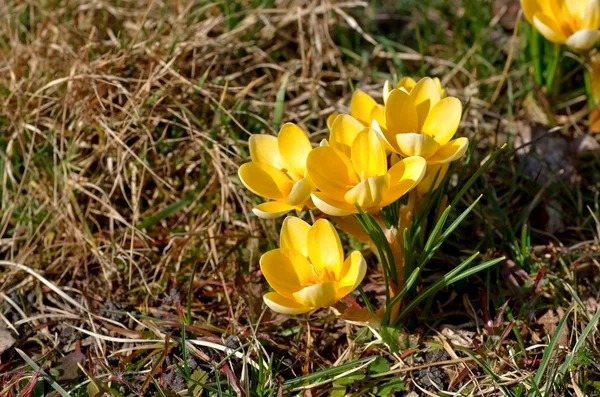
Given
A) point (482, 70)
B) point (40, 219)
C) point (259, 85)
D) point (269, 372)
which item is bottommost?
point (40, 219)

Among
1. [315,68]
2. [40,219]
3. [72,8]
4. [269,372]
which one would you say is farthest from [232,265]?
[72,8]

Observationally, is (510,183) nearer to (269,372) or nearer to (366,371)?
(366,371)

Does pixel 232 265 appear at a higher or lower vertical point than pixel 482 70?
lower

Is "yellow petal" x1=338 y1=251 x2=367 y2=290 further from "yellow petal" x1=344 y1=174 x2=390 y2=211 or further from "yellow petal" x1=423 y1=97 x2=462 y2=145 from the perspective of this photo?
"yellow petal" x1=423 y1=97 x2=462 y2=145

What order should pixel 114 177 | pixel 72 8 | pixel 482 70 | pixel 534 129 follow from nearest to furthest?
1. pixel 114 177
2. pixel 534 129
3. pixel 482 70
4. pixel 72 8

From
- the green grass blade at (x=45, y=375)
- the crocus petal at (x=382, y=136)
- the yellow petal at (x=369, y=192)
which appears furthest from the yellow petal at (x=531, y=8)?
the green grass blade at (x=45, y=375)

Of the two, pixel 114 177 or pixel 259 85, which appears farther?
pixel 259 85
